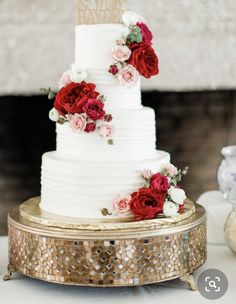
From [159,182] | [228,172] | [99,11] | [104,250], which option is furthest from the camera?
[228,172]

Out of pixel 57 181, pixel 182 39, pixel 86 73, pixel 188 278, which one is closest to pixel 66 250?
pixel 57 181

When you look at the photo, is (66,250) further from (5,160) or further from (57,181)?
(5,160)

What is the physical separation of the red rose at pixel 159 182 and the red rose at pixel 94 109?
0.78ft

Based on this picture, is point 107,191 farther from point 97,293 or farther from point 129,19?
point 129,19

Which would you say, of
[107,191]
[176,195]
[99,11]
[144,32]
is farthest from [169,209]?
[99,11]

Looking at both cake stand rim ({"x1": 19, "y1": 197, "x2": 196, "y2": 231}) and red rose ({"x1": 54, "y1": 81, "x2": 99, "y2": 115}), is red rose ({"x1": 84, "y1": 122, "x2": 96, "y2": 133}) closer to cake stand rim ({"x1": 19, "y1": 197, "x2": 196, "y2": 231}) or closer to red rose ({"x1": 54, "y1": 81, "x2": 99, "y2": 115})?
red rose ({"x1": 54, "y1": 81, "x2": 99, "y2": 115})

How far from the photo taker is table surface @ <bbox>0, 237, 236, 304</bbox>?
1759 mm

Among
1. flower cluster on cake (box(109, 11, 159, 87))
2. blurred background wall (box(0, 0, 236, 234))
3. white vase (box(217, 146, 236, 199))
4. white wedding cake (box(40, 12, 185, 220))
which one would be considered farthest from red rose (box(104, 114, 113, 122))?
blurred background wall (box(0, 0, 236, 234))

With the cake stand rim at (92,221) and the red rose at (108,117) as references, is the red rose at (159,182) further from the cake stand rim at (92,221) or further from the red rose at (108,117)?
the red rose at (108,117)

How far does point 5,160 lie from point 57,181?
1239 mm

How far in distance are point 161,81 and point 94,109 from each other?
1.32 meters

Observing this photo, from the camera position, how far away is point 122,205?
1.79 metres

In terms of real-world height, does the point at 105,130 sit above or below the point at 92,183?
above

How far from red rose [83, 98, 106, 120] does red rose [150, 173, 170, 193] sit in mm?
236
